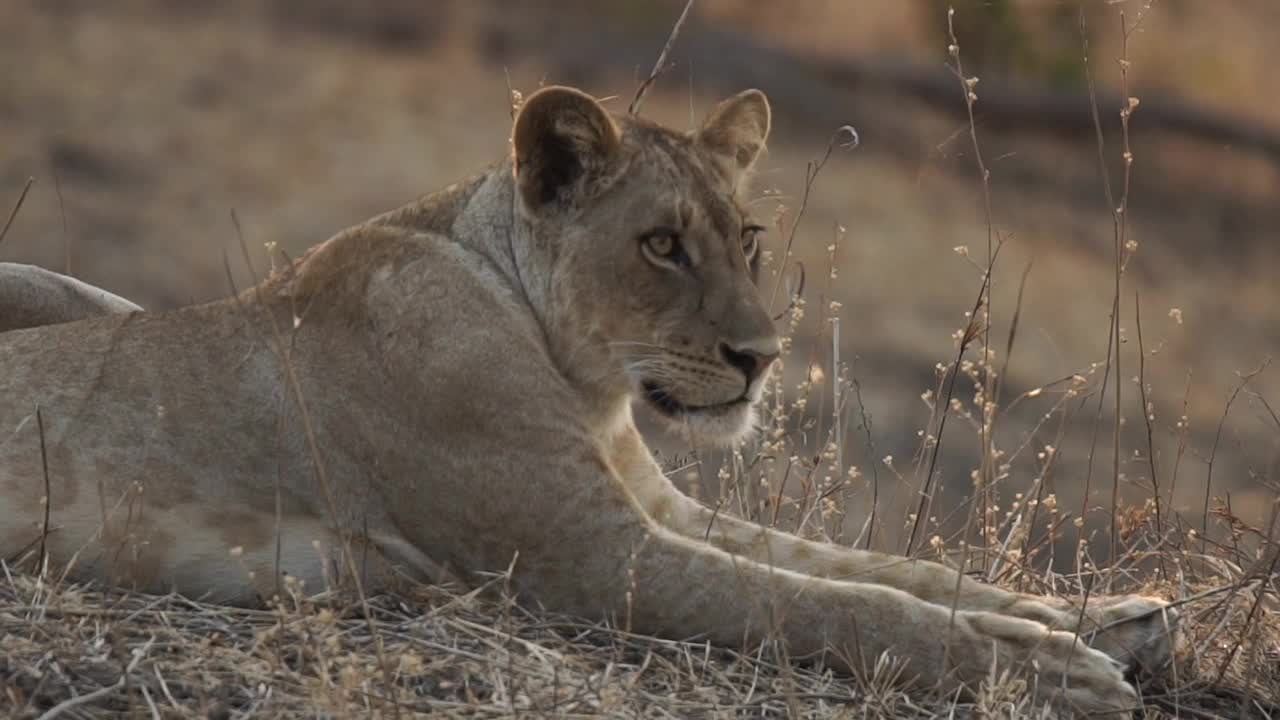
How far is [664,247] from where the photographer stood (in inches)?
193

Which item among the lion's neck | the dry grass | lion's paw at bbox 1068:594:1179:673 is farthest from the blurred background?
the dry grass

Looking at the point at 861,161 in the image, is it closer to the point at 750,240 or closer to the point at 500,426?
the point at 750,240

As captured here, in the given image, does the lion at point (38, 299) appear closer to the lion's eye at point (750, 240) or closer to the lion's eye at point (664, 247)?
the lion's eye at point (664, 247)

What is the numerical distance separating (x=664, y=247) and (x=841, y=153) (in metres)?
16.0

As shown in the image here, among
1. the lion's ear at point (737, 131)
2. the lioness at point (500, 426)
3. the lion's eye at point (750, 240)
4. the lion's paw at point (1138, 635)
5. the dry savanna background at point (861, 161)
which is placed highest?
the lion's ear at point (737, 131)

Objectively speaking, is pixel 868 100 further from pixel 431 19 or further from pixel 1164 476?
pixel 1164 476

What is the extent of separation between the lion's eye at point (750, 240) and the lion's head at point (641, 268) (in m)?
0.03

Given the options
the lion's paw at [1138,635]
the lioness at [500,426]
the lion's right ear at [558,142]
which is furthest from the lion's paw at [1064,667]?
the lion's right ear at [558,142]

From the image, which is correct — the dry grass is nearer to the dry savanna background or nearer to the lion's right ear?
the lion's right ear

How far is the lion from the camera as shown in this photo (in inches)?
216

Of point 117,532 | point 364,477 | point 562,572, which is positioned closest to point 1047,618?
point 562,572

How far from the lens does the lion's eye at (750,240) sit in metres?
5.08

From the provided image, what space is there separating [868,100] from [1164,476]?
16424 mm

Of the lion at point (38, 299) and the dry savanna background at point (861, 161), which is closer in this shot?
the lion at point (38, 299)
